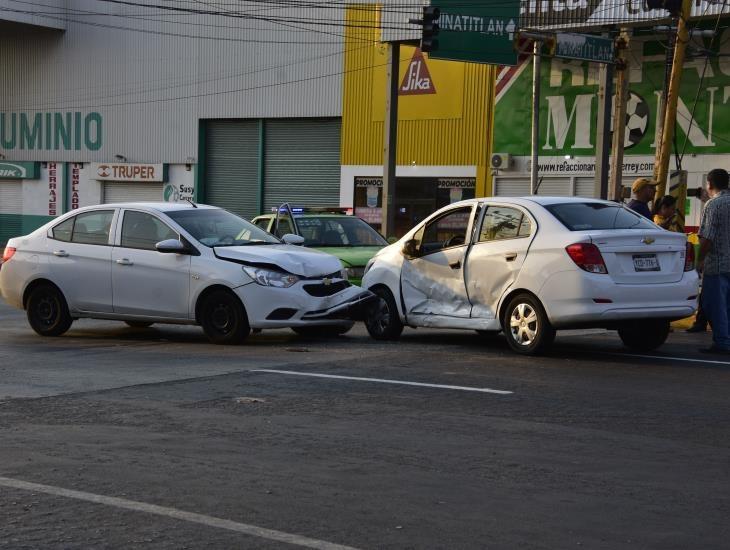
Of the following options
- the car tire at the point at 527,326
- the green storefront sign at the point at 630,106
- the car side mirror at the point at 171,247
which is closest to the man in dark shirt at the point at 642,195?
the car tire at the point at 527,326

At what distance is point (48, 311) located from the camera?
1494cm

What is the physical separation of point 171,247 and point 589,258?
4631 millimetres

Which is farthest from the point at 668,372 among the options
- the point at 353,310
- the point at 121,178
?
the point at 121,178

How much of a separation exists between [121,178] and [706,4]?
26.2 metres

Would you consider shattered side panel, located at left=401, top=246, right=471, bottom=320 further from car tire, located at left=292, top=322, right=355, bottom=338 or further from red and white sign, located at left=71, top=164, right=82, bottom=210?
red and white sign, located at left=71, top=164, right=82, bottom=210

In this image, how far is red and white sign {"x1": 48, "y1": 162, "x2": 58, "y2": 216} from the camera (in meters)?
50.9

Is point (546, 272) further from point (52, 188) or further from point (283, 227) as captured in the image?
point (52, 188)

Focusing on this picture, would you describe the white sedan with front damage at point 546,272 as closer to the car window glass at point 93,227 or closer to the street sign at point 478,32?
the car window glass at point 93,227

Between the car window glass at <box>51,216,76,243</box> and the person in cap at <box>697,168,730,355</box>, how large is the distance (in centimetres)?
717

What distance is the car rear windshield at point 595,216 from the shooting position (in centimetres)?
1239

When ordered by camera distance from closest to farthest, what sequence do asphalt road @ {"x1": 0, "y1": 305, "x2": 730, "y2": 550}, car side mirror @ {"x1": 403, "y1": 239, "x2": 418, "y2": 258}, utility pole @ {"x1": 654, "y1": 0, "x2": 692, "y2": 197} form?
asphalt road @ {"x1": 0, "y1": 305, "x2": 730, "y2": 550}
car side mirror @ {"x1": 403, "y1": 239, "x2": 418, "y2": 258}
utility pole @ {"x1": 654, "y1": 0, "x2": 692, "y2": 197}

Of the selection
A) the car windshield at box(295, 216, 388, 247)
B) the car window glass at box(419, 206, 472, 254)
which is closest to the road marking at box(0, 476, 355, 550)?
the car window glass at box(419, 206, 472, 254)

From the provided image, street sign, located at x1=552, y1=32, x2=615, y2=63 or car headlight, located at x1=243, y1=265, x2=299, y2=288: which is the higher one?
street sign, located at x1=552, y1=32, x2=615, y2=63

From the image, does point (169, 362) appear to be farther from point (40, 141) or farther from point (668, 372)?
point (40, 141)
